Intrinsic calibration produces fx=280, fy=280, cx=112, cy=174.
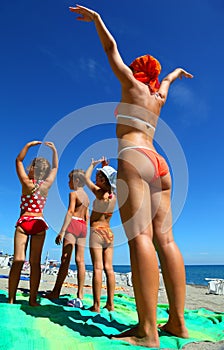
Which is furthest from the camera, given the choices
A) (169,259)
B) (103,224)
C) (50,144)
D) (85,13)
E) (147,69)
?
(103,224)

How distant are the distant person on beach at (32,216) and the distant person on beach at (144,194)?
64.3 inches

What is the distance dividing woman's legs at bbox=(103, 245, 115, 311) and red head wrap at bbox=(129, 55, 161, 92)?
2.55m

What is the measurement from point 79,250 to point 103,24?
139 inches

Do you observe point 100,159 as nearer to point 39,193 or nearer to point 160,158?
point 39,193

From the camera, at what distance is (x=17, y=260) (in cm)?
339

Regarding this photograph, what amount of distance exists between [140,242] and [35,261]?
1838 mm

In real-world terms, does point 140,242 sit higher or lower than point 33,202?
lower

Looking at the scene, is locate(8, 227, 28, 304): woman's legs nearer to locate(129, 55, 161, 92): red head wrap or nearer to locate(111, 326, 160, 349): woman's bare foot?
locate(111, 326, 160, 349): woman's bare foot

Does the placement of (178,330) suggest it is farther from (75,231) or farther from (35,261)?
(75,231)

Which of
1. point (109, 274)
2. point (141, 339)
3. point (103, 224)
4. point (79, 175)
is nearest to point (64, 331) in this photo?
point (141, 339)

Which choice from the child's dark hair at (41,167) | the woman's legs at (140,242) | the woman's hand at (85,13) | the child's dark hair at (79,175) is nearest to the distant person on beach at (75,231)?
the child's dark hair at (79,175)

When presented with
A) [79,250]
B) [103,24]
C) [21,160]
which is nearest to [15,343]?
[21,160]

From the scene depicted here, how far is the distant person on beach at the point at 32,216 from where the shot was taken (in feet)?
11.1

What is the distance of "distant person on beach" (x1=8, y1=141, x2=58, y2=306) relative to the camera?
11.1 ft
